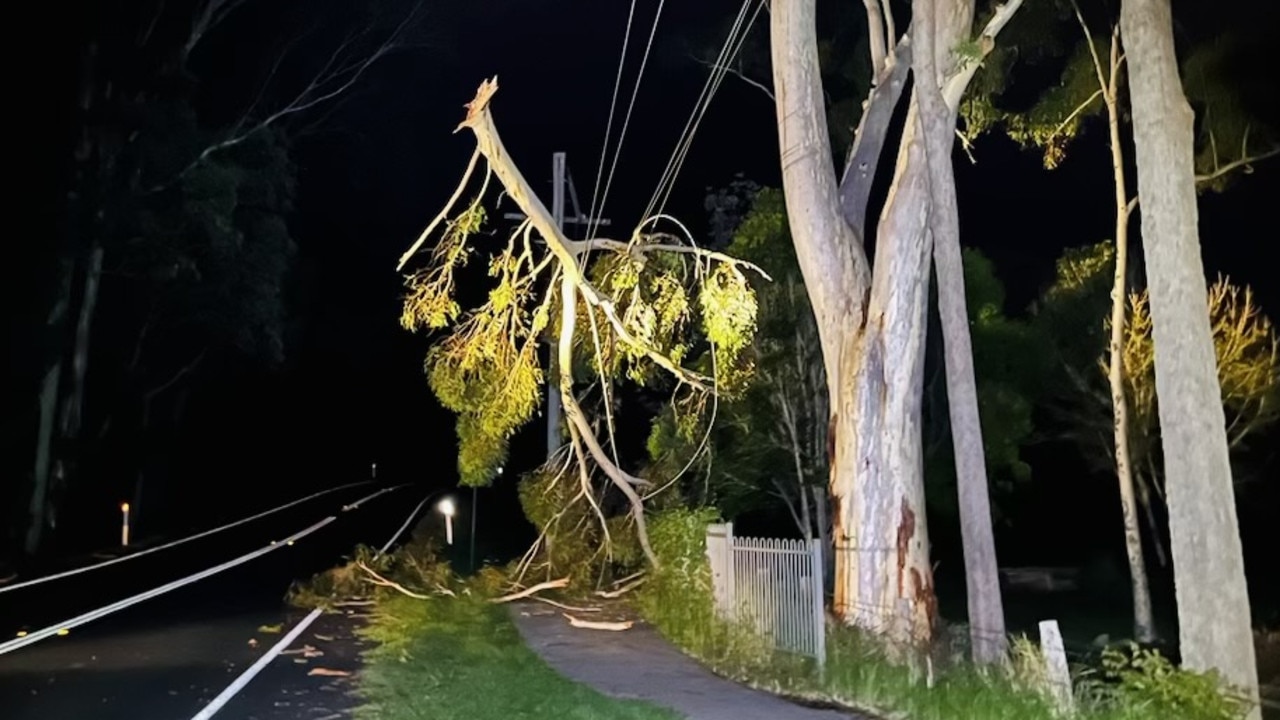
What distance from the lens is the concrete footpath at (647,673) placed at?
35.2 ft

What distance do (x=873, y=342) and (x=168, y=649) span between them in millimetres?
8430

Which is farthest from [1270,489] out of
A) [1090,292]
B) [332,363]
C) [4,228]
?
[332,363]

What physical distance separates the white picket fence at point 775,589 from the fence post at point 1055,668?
7.96 ft

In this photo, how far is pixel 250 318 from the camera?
114 feet

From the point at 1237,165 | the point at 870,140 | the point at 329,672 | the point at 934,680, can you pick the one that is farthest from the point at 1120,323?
the point at 329,672

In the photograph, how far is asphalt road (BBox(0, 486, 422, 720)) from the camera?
11.0 meters

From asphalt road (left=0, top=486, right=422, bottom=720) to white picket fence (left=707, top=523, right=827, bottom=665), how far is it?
13.7 ft

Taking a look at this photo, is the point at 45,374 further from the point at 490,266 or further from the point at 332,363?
the point at 332,363

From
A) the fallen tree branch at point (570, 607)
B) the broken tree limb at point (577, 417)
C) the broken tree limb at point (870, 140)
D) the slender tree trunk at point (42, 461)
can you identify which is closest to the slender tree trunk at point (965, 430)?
the broken tree limb at point (870, 140)

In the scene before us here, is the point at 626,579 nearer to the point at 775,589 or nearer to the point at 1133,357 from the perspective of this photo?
the point at 775,589

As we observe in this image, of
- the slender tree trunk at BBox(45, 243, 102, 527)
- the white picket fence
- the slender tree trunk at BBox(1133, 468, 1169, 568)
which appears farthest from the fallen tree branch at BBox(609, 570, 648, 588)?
the slender tree trunk at BBox(45, 243, 102, 527)

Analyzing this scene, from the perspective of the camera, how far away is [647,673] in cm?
1259

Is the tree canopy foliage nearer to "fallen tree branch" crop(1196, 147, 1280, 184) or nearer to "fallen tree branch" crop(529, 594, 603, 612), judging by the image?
"fallen tree branch" crop(1196, 147, 1280, 184)

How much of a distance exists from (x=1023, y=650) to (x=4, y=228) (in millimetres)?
23995
